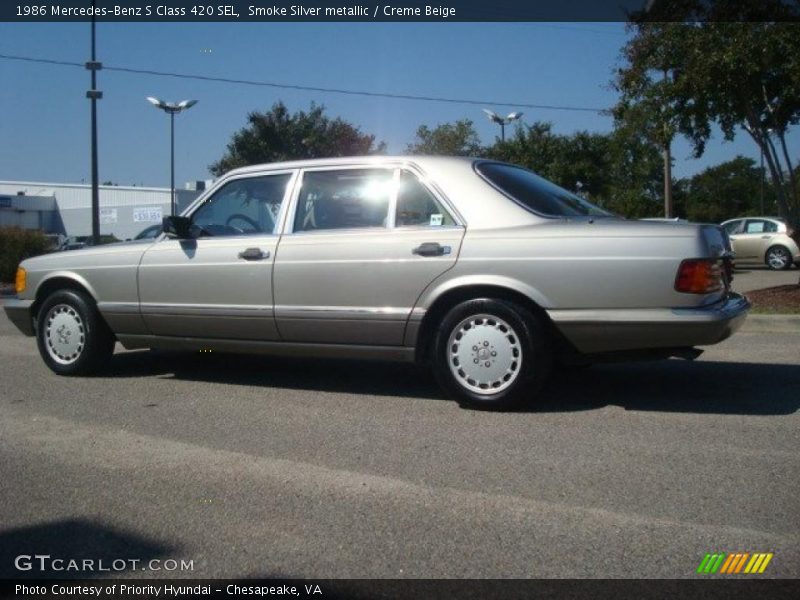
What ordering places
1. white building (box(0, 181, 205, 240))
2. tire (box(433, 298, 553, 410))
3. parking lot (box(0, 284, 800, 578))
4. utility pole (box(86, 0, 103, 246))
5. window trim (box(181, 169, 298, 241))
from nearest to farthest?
parking lot (box(0, 284, 800, 578)), tire (box(433, 298, 553, 410)), window trim (box(181, 169, 298, 241)), utility pole (box(86, 0, 103, 246)), white building (box(0, 181, 205, 240))

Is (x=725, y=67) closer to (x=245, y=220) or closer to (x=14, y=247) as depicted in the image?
(x=245, y=220)

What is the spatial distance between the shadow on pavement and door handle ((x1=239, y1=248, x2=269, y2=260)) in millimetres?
2697

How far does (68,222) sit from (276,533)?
65.8m

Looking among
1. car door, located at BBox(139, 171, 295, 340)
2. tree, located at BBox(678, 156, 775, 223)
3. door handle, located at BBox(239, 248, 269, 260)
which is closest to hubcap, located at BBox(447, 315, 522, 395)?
car door, located at BBox(139, 171, 295, 340)

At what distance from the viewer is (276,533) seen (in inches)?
137

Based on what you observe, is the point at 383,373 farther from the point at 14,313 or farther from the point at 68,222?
the point at 68,222

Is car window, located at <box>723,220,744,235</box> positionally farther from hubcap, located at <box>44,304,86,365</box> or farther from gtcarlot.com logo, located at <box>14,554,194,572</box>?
gtcarlot.com logo, located at <box>14,554,194,572</box>

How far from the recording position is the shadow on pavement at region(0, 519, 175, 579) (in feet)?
10.4

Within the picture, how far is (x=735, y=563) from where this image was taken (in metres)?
3.13

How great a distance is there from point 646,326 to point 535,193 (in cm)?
132

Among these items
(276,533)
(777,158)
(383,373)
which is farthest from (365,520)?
(777,158)

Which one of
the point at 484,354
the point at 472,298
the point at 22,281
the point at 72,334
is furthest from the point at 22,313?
the point at 484,354

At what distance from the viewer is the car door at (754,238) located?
68.2ft

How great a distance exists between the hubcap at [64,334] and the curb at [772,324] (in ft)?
21.7
